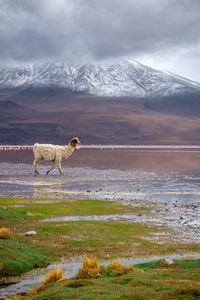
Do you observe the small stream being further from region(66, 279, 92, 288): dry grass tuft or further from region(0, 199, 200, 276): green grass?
region(66, 279, 92, 288): dry grass tuft

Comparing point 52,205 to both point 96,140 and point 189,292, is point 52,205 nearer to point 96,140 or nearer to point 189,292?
point 189,292

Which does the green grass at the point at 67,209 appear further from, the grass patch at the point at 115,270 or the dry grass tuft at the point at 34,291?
the dry grass tuft at the point at 34,291

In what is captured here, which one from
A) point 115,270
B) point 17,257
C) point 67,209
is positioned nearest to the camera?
point 115,270

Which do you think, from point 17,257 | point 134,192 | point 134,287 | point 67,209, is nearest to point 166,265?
point 134,287

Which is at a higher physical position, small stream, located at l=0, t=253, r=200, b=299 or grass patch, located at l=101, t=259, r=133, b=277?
grass patch, located at l=101, t=259, r=133, b=277

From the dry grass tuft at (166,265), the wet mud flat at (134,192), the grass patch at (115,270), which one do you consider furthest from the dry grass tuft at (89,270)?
the wet mud flat at (134,192)

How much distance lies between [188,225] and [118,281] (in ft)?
31.0

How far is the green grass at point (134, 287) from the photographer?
7.38 m

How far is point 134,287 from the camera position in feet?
26.4

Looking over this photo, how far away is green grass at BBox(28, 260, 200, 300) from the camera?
738 centimetres

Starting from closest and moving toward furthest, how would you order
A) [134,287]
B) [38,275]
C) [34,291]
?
1. [134,287]
2. [34,291]
3. [38,275]

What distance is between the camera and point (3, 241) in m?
12.0

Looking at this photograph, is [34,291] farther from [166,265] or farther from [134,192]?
[134,192]

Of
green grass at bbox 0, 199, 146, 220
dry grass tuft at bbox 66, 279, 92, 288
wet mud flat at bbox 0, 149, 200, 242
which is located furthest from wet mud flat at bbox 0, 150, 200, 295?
dry grass tuft at bbox 66, 279, 92, 288
